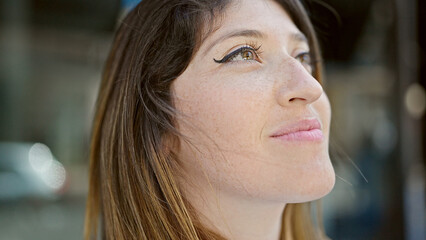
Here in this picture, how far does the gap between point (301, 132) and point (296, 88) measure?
0.11 metres

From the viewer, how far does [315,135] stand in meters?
1.09

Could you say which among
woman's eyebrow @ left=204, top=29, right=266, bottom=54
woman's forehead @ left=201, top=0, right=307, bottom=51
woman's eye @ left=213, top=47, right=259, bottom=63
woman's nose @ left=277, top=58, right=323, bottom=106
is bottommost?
woman's nose @ left=277, top=58, right=323, bottom=106

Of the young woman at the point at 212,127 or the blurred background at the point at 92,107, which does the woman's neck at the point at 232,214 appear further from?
the blurred background at the point at 92,107

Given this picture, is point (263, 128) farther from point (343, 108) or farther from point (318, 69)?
point (343, 108)

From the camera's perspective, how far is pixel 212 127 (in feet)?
3.65

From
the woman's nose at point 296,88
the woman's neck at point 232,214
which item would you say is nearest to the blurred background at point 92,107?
the woman's nose at point 296,88

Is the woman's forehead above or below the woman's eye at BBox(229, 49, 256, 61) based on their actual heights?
above

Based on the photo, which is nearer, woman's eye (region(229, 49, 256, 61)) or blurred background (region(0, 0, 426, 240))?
woman's eye (region(229, 49, 256, 61))

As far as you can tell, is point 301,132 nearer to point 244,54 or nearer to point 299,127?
point 299,127

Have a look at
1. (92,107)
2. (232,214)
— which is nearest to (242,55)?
(232,214)

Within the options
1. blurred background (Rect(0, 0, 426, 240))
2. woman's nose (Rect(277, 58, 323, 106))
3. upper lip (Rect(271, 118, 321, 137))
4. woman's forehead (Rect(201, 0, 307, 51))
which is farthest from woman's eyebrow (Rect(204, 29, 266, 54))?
blurred background (Rect(0, 0, 426, 240))

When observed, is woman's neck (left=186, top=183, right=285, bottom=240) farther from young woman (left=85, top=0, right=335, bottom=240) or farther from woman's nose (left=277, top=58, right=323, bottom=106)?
woman's nose (left=277, top=58, right=323, bottom=106)

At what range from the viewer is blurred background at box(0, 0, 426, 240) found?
13.0 ft

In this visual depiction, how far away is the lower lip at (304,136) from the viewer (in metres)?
1.06
